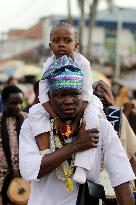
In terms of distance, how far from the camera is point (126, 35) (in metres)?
56.1

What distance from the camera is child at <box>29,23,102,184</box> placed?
3.14 metres

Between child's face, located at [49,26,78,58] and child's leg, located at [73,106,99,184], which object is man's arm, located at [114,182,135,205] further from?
child's face, located at [49,26,78,58]

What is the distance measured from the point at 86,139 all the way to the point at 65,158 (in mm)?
151

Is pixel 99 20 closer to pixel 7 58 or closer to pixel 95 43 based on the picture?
A: pixel 95 43

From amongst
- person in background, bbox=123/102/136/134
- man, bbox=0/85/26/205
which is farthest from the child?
person in background, bbox=123/102/136/134

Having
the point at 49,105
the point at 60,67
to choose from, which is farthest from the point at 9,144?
the point at 60,67

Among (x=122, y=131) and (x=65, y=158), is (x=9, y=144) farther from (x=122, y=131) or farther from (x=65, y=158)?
(x=65, y=158)

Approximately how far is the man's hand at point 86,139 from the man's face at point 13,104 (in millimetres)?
3093

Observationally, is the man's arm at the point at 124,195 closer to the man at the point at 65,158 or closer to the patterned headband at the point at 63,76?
the man at the point at 65,158

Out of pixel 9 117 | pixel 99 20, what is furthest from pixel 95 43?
pixel 9 117

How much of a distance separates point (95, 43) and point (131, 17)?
519 centimetres

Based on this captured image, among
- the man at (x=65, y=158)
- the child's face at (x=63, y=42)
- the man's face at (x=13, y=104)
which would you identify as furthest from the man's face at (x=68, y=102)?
the man's face at (x=13, y=104)

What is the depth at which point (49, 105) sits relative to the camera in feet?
11.2

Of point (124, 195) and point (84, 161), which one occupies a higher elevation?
point (84, 161)
